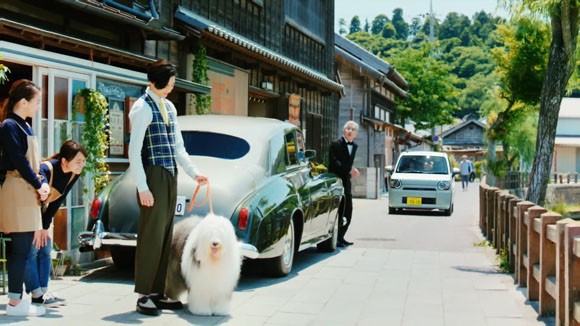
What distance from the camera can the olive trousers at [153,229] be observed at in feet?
21.0

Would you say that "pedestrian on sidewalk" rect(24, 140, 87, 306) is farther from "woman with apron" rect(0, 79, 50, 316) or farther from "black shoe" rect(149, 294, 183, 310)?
"black shoe" rect(149, 294, 183, 310)

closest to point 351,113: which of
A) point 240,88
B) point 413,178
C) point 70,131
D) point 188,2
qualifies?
point 413,178

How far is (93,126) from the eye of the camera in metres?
9.02

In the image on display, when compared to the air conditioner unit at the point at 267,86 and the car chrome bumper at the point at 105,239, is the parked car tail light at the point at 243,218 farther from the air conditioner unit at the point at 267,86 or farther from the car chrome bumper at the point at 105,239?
the air conditioner unit at the point at 267,86

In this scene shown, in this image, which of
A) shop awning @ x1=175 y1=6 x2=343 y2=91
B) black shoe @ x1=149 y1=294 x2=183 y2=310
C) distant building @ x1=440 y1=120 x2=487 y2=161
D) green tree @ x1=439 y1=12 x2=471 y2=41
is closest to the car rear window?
black shoe @ x1=149 y1=294 x2=183 y2=310

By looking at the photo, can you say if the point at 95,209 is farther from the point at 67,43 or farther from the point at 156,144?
the point at 67,43

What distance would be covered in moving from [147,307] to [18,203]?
4.48 feet

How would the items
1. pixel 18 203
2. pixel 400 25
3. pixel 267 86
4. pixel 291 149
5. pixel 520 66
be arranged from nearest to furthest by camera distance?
pixel 18 203
pixel 291 149
pixel 267 86
pixel 520 66
pixel 400 25

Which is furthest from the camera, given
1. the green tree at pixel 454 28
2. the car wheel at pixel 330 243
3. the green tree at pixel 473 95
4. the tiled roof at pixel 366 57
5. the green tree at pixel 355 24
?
the green tree at pixel 355 24

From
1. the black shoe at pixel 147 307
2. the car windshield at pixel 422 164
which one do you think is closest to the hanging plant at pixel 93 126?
the black shoe at pixel 147 307

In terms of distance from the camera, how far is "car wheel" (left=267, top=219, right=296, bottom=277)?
862 cm

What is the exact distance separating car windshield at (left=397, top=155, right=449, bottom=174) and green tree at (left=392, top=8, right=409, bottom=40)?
455ft

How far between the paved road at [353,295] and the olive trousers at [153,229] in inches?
13.4

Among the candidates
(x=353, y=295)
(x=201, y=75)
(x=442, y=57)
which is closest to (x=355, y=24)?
(x=442, y=57)
